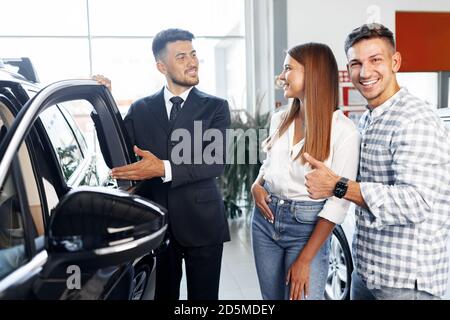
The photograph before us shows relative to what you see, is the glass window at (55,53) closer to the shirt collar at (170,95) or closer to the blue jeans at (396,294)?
the shirt collar at (170,95)

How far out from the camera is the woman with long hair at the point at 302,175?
121 centimetres

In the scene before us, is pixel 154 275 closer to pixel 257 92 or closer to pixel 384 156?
pixel 384 156

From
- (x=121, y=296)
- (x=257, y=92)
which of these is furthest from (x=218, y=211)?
(x=257, y=92)

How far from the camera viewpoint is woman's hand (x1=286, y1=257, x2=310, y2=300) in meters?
1.25

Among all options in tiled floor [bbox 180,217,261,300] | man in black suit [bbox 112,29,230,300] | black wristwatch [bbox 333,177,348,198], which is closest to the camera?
black wristwatch [bbox 333,177,348,198]

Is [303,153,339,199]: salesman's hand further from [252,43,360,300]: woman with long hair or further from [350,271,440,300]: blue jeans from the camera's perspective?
[350,271,440,300]: blue jeans

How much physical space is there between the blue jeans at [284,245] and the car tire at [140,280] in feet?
1.22

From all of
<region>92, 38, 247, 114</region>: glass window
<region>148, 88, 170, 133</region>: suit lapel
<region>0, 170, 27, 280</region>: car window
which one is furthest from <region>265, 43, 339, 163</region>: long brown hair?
<region>92, 38, 247, 114</region>: glass window

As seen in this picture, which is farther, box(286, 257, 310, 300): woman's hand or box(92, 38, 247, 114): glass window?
box(92, 38, 247, 114): glass window

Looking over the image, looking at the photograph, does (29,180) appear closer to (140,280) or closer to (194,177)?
(140,280)

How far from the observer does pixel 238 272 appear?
296 cm

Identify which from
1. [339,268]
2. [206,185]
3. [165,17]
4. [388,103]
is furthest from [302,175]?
[165,17]

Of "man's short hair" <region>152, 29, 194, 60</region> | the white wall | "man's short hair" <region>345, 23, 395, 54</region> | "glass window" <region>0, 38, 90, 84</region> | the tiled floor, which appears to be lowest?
the tiled floor

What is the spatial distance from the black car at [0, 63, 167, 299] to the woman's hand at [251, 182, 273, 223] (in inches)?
14.8
